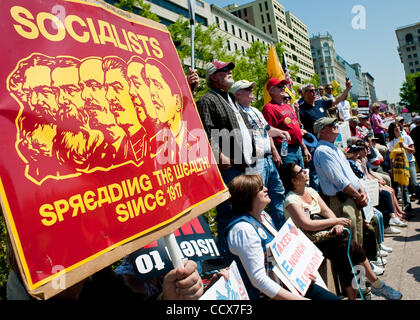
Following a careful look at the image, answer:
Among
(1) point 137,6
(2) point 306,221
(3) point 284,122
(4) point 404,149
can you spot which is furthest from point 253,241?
(1) point 137,6

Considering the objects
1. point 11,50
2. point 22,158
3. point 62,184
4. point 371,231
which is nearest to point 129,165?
point 62,184

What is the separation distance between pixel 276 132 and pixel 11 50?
11.1 ft

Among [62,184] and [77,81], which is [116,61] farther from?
[62,184]

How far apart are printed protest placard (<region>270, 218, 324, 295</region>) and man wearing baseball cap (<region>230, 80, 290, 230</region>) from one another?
1046 mm

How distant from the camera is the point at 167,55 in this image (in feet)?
6.69

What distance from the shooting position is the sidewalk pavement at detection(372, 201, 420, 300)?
12.3 feet

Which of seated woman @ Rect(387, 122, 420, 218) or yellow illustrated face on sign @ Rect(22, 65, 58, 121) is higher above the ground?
yellow illustrated face on sign @ Rect(22, 65, 58, 121)

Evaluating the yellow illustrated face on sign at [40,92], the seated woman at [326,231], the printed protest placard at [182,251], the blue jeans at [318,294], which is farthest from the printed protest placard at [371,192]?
the yellow illustrated face on sign at [40,92]

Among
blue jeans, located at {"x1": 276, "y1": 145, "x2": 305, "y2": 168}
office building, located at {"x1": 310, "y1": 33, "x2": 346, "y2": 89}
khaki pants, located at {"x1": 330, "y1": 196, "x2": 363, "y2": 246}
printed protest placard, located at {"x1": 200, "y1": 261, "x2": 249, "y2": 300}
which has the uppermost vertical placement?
office building, located at {"x1": 310, "y1": 33, "x2": 346, "y2": 89}

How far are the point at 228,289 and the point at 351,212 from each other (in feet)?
8.54

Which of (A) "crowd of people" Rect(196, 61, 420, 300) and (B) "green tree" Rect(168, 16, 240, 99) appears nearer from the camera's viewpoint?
(A) "crowd of people" Rect(196, 61, 420, 300)

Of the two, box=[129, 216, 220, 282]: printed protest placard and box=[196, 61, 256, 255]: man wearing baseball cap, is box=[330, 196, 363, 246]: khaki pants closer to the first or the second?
box=[196, 61, 256, 255]: man wearing baseball cap

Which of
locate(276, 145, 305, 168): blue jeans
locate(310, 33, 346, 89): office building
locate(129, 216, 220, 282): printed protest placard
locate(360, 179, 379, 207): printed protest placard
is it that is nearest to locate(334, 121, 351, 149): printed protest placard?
locate(360, 179, 379, 207): printed protest placard

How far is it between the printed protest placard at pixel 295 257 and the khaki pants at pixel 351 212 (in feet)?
4.02
